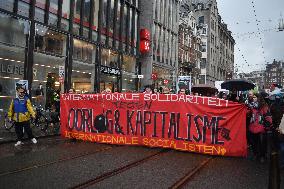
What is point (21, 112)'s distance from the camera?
1137cm

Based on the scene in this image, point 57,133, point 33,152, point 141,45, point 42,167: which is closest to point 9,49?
point 57,133

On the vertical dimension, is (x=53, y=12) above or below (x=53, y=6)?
below

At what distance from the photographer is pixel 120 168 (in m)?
7.75

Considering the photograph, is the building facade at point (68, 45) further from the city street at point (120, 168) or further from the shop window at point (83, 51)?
the city street at point (120, 168)

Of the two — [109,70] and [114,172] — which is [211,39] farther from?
[114,172]

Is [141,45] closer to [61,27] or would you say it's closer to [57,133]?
[61,27]

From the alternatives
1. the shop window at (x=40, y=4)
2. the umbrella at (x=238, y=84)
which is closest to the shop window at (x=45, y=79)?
the shop window at (x=40, y=4)

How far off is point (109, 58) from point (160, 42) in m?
12.5

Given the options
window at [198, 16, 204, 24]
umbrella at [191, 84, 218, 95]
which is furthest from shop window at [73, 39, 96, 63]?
window at [198, 16, 204, 24]

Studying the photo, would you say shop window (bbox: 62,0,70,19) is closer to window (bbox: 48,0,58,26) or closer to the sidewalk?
window (bbox: 48,0,58,26)

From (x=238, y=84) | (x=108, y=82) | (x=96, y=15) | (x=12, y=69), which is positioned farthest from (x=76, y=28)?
(x=238, y=84)

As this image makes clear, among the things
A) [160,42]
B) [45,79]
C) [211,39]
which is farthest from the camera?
[211,39]

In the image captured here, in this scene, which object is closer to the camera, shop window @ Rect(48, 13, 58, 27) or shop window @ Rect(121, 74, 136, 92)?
shop window @ Rect(48, 13, 58, 27)

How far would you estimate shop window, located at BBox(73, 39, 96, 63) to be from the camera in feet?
86.0
